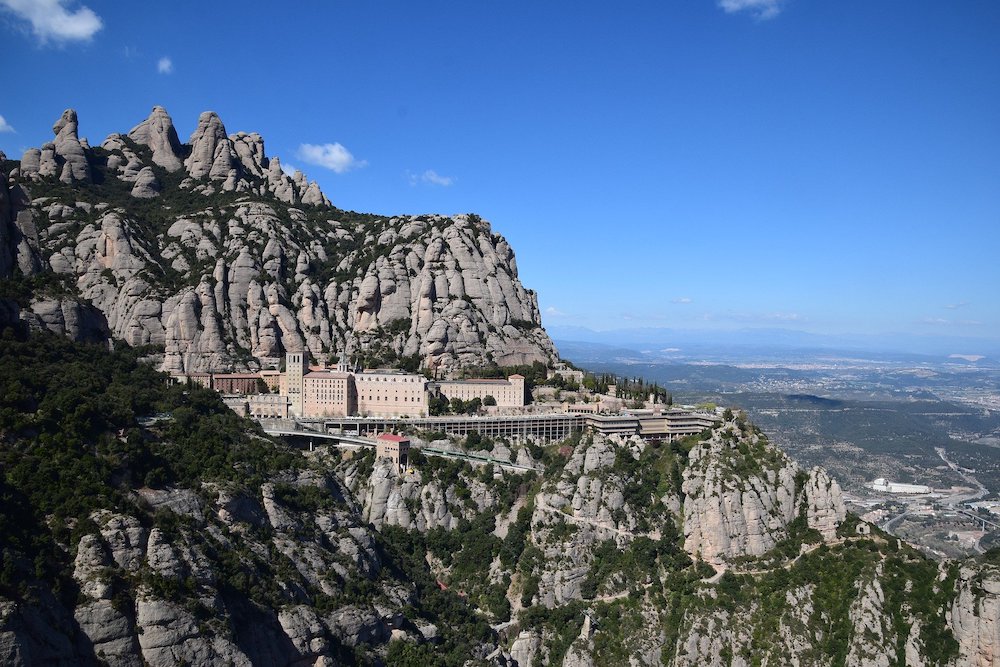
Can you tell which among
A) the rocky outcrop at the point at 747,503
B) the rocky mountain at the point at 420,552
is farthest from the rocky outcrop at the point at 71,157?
the rocky outcrop at the point at 747,503

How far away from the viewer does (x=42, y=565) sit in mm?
48281

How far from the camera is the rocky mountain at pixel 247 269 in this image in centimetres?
11856

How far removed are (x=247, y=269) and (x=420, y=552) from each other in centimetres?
5977

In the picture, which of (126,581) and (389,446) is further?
(389,446)

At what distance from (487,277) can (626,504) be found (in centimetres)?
5420

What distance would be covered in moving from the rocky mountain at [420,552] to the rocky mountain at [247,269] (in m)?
26.0

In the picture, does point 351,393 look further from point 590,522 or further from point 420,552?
point 590,522

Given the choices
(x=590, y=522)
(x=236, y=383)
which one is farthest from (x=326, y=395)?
(x=590, y=522)

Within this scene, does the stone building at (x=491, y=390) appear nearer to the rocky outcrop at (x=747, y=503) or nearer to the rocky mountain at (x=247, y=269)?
the rocky mountain at (x=247, y=269)

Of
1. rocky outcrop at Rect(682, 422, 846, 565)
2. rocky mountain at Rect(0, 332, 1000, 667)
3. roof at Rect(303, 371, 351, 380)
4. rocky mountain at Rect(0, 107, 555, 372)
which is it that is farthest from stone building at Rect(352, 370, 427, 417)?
rocky outcrop at Rect(682, 422, 846, 565)

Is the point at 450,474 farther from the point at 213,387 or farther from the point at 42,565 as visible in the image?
the point at 42,565

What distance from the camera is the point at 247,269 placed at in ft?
418

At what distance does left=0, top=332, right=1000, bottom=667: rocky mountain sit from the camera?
51750mm

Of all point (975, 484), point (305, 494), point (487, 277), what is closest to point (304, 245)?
point (487, 277)
